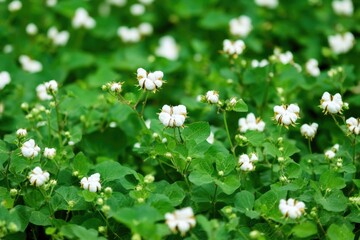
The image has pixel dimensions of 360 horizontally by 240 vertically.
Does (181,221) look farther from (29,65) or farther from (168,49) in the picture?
(168,49)

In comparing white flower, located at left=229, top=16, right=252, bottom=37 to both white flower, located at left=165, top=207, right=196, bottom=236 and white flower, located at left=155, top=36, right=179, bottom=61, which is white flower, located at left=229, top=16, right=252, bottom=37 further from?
white flower, located at left=165, top=207, right=196, bottom=236

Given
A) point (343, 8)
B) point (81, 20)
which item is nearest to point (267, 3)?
point (343, 8)

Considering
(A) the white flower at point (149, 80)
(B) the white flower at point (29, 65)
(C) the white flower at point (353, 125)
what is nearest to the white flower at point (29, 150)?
(A) the white flower at point (149, 80)

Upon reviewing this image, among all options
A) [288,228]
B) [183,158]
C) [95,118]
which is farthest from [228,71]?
[288,228]

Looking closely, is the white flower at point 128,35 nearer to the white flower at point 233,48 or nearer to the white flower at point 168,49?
the white flower at point 168,49

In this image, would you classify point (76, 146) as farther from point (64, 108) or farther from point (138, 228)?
point (138, 228)

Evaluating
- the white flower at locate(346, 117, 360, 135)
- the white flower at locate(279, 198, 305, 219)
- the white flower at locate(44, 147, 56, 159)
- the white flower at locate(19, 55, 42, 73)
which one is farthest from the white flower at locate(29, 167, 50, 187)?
the white flower at locate(19, 55, 42, 73)
